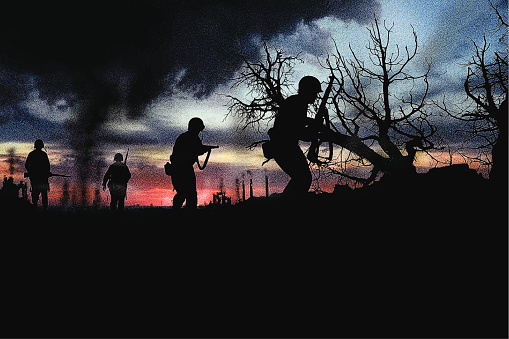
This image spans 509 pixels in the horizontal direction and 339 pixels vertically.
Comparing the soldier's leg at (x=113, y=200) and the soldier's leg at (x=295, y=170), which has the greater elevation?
the soldier's leg at (x=295, y=170)

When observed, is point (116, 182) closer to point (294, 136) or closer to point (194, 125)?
point (194, 125)

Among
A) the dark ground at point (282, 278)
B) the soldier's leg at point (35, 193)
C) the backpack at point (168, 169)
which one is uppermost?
the backpack at point (168, 169)

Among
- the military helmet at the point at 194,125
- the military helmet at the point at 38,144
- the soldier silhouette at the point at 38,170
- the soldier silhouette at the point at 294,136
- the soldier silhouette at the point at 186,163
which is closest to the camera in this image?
the soldier silhouette at the point at 294,136

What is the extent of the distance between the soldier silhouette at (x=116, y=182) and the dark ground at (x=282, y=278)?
4.53 metres

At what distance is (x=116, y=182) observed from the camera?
1030cm

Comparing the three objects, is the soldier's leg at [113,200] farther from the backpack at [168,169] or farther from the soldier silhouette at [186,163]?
the backpack at [168,169]

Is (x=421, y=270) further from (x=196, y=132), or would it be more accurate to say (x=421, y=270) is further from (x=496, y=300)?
(x=196, y=132)

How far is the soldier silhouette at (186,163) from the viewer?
666cm

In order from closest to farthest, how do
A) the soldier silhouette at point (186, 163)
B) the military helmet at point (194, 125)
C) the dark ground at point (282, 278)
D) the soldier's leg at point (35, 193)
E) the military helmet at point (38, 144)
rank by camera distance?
the dark ground at point (282, 278)
the soldier silhouette at point (186, 163)
the military helmet at point (194, 125)
the soldier's leg at point (35, 193)
the military helmet at point (38, 144)

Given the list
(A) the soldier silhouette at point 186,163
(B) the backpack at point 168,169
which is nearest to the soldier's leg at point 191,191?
(A) the soldier silhouette at point 186,163

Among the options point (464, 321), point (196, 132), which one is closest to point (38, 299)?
point (464, 321)

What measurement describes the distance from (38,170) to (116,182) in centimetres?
216

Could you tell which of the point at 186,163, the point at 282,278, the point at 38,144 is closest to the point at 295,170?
the point at 282,278

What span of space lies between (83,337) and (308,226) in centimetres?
396
